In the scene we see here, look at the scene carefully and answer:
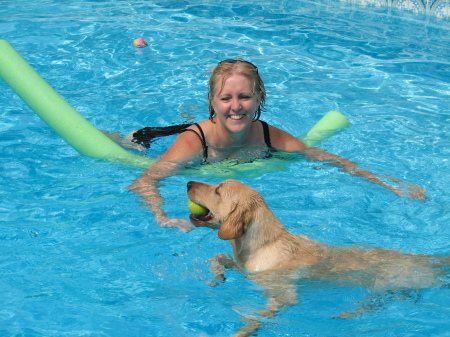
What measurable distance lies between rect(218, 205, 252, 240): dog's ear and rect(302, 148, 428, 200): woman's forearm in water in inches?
67.0

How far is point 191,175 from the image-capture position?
5.30m

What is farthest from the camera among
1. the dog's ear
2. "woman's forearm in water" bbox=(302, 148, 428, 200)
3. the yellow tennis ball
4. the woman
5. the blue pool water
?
the woman

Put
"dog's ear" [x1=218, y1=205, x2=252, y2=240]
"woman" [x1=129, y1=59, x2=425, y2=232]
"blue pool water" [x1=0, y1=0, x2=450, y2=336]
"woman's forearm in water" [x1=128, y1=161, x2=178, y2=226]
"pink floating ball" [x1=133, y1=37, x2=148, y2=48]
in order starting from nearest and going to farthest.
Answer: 1. "dog's ear" [x1=218, y1=205, x2=252, y2=240]
2. "blue pool water" [x1=0, y1=0, x2=450, y2=336]
3. "woman's forearm in water" [x1=128, y1=161, x2=178, y2=226]
4. "woman" [x1=129, y1=59, x2=425, y2=232]
5. "pink floating ball" [x1=133, y1=37, x2=148, y2=48]

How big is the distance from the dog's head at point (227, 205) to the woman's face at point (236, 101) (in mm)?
1316

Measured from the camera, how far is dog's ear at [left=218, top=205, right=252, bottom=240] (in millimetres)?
3523

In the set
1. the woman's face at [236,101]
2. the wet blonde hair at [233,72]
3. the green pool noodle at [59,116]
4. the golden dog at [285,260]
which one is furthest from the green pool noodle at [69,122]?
the golden dog at [285,260]

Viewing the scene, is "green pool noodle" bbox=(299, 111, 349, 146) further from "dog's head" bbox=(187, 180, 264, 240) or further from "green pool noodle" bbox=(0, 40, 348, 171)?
"dog's head" bbox=(187, 180, 264, 240)

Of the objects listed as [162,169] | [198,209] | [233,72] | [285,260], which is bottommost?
[285,260]

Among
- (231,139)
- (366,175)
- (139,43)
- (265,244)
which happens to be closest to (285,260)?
(265,244)

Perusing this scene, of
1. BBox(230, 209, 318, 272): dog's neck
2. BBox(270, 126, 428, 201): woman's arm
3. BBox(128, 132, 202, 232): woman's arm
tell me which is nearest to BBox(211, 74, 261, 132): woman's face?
BBox(128, 132, 202, 232): woman's arm

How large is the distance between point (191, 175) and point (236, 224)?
177 cm

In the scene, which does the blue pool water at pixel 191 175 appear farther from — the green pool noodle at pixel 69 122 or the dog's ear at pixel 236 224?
the dog's ear at pixel 236 224

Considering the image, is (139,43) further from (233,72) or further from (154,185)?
(154,185)

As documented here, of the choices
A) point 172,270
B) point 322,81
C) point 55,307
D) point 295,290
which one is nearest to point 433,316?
point 295,290
